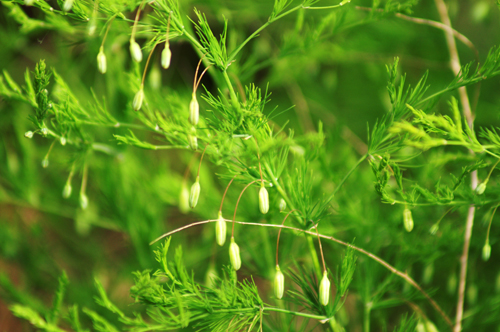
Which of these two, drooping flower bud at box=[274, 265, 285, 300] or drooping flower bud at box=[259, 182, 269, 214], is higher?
drooping flower bud at box=[259, 182, 269, 214]

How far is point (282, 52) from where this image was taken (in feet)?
1.81

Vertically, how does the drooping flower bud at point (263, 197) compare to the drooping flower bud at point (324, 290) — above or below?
above

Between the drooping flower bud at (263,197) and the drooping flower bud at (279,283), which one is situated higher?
the drooping flower bud at (263,197)

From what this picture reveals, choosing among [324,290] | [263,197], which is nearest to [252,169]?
[263,197]

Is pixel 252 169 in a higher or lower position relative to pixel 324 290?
higher

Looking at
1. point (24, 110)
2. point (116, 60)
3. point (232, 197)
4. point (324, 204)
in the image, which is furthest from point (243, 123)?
point (24, 110)

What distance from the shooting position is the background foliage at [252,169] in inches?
15.7

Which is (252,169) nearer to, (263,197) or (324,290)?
(263,197)

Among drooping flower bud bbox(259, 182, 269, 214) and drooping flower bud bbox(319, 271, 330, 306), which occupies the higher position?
drooping flower bud bbox(259, 182, 269, 214)

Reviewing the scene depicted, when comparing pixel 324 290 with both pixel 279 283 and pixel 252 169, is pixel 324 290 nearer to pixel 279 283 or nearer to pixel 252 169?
pixel 279 283

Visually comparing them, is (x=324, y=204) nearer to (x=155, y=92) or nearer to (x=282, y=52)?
(x=282, y=52)

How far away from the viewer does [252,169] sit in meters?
0.42

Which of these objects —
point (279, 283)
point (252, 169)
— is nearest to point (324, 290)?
point (279, 283)

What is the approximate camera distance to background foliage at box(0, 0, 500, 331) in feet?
1.31
